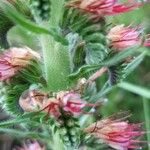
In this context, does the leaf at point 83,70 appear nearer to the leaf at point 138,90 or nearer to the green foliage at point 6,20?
the green foliage at point 6,20

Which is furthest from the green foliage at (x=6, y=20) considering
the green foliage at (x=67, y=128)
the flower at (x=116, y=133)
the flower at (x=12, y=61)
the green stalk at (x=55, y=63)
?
the flower at (x=116, y=133)

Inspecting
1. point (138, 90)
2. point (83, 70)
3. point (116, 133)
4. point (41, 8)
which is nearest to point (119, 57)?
point (83, 70)

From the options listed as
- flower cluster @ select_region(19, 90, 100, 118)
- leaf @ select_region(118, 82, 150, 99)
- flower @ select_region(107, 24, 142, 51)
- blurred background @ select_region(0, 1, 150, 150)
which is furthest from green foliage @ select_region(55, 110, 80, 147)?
blurred background @ select_region(0, 1, 150, 150)

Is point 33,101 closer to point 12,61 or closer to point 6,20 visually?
point 12,61

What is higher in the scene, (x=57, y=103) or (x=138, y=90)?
(x=57, y=103)

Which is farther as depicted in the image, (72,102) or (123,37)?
(123,37)

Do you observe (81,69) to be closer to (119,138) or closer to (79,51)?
(79,51)
